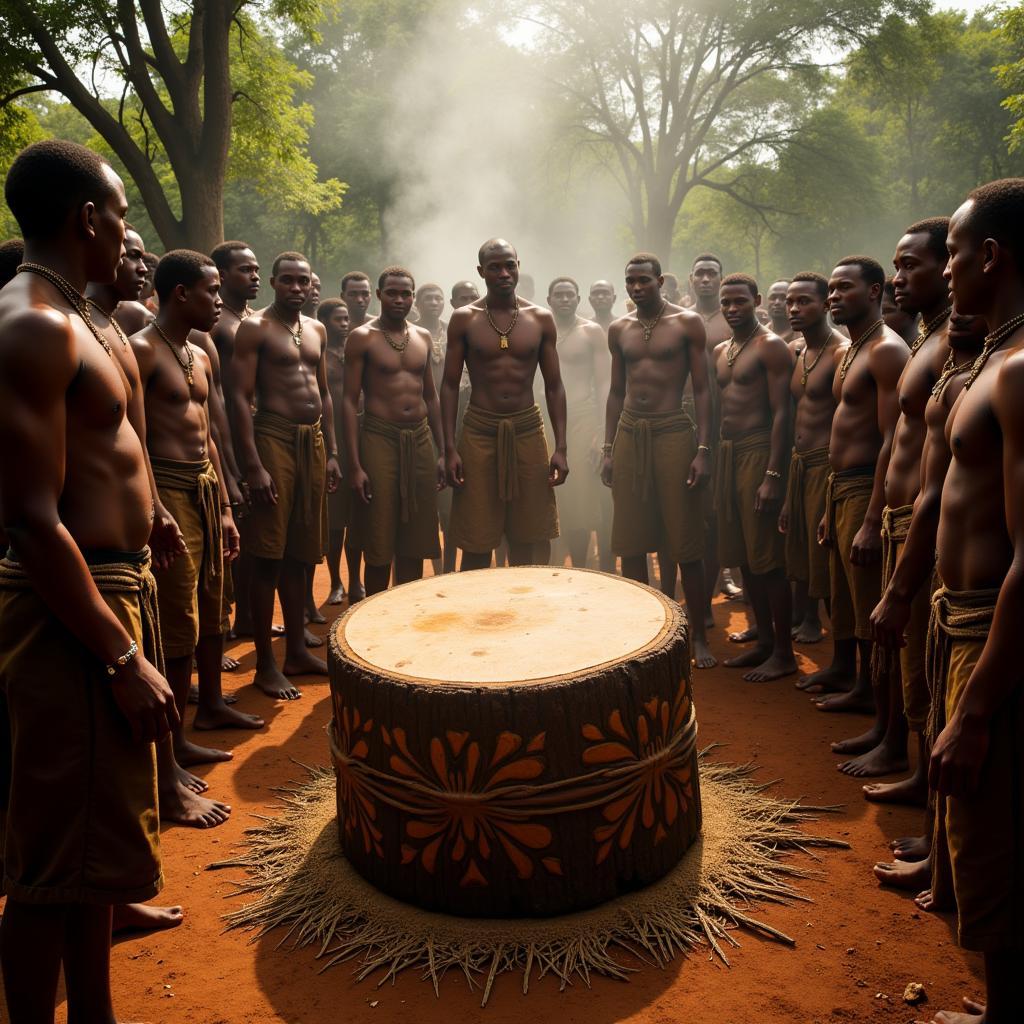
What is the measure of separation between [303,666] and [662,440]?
266 cm

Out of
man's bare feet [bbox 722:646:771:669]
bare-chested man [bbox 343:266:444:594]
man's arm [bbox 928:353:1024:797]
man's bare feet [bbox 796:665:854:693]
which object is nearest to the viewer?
man's arm [bbox 928:353:1024:797]

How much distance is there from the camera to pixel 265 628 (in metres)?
5.33

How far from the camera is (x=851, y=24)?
795 inches

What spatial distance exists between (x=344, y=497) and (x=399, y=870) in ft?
13.8

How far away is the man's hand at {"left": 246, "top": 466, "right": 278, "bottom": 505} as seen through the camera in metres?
5.19

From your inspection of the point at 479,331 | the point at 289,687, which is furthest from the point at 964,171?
the point at 289,687

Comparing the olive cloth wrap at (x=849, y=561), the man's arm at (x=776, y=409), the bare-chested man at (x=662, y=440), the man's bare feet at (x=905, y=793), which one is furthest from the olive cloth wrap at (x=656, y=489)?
the man's bare feet at (x=905, y=793)

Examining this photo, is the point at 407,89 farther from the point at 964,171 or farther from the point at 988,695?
the point at 988,695

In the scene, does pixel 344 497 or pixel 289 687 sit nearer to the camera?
pixel 289 687

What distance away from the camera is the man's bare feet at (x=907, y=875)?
10.4ft

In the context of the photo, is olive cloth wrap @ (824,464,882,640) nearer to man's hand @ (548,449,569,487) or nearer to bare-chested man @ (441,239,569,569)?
man's hand @ (548,449,569,487)

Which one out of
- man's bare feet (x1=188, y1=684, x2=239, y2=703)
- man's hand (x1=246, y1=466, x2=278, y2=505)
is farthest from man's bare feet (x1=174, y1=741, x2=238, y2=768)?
man's hand (x1=246, y1=466, x2=278, y2=505)

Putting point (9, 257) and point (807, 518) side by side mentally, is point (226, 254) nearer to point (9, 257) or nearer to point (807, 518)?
point (9, 257)

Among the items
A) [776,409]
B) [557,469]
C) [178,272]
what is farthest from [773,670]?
[178,272]
